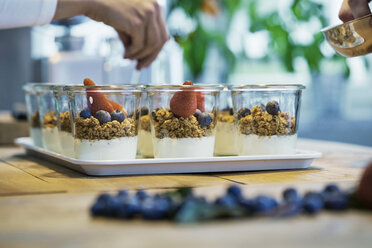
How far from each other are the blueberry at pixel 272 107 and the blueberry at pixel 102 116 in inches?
13.5

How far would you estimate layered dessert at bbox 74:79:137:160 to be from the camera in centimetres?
102

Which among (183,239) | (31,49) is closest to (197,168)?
(183,239)

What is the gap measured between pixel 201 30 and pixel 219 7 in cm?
42

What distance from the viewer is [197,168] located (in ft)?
3.50

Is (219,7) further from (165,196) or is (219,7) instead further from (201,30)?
(165,196)

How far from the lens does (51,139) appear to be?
1333mm

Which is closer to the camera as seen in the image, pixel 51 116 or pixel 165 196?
pixel 165 196

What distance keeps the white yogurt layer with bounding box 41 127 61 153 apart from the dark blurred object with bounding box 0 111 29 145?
586mm

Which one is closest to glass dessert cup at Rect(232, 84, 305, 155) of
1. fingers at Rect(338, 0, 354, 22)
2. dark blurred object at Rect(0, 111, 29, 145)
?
fingers at Rect(338, 0, 354, 22)

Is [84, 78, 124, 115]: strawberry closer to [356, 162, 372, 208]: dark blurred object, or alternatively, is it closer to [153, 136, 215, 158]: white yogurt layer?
[153, 136, 215, 158]: white yogurt layer

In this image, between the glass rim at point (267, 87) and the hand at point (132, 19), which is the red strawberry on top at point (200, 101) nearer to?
the glass rim at point (267, 87)

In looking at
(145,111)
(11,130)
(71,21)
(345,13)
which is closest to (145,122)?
(145,111)

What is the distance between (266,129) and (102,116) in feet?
1.17

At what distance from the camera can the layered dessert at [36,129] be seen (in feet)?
4.69
